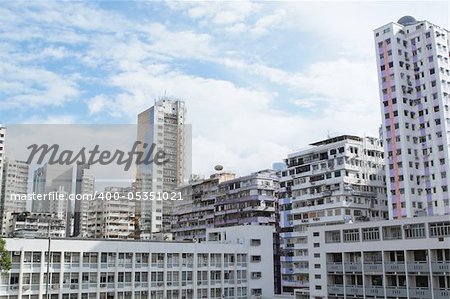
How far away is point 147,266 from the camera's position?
170 ft

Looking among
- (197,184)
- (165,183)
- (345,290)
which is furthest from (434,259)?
(165,183)

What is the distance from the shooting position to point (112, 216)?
128m

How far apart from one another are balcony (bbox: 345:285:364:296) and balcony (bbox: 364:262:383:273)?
1885 millimetres

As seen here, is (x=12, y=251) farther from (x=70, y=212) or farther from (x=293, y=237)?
(x=70, y=212)

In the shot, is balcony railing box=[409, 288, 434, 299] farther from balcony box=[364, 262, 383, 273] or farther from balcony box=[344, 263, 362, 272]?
balcony box=[344, 263, 362, 272]

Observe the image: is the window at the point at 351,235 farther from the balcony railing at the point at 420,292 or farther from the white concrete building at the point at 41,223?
the white concrete building at the point at 41,223

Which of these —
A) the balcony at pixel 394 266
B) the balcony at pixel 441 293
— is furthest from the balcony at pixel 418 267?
the balcony at pixel 441 293

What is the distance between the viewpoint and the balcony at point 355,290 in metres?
46.8

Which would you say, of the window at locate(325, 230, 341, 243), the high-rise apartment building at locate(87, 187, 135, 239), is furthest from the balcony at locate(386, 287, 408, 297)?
the high-rise apartment building at locate(87, 187, 135, 239)

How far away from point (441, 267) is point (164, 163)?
82577 mm

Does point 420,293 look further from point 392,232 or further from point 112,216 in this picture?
point 112,216

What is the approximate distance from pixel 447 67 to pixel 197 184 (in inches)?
1772

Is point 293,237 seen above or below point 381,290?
above

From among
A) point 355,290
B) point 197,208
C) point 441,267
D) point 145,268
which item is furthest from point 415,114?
point 145,268
